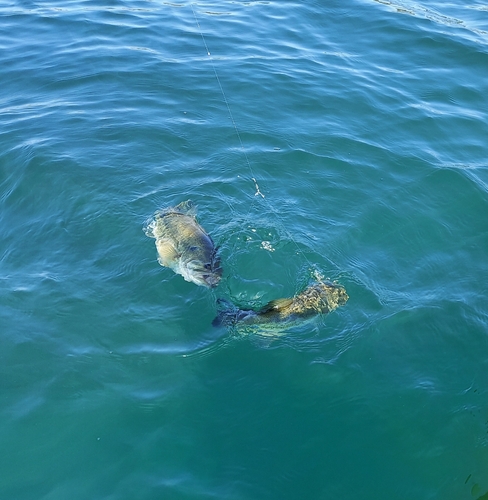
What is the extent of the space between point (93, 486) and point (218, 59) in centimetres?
1200

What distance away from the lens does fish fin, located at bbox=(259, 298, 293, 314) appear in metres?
7.63

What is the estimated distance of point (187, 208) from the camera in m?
9.80

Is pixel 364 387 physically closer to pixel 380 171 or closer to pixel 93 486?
pixel 93 486

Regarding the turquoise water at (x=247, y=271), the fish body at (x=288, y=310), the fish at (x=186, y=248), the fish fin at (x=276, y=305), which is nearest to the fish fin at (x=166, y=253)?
the fish at (x=186, y=248)

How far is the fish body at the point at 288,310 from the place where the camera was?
7.57 meters

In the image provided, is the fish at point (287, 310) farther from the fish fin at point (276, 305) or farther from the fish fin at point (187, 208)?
the fish fin at point (187, 208)

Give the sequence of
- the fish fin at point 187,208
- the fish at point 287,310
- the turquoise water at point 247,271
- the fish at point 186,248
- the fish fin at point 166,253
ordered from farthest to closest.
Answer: the fish fin at point 187,208, the fish fin at point 166,253, the fish at point 186,248, the fish at point 287,310, the turquoise water at point 247,271

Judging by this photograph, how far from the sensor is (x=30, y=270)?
8.93 metres

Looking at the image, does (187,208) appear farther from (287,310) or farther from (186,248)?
(287,310)

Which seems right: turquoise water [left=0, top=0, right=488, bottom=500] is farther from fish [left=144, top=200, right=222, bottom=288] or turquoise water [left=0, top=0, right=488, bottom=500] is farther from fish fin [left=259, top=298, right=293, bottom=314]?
fish fin [left=259, top=298, right=293, bottom=314]

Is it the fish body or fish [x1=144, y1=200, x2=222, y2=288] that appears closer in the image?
the fish body

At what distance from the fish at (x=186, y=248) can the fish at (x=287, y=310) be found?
1.86 ft

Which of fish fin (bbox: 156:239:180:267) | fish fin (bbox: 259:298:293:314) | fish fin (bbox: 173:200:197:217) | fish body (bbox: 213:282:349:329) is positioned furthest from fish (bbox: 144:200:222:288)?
fish fin (bbox: 259:298:293:314)

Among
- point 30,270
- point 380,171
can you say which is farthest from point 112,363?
point 380,171
